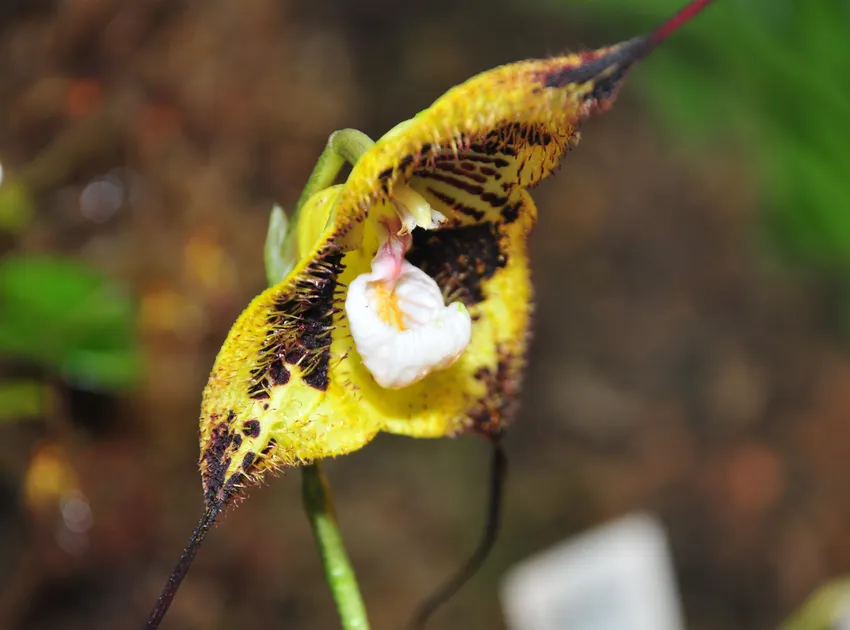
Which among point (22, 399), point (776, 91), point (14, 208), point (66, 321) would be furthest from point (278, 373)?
point (776, 91)

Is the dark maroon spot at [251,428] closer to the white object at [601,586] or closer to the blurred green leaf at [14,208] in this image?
the blurred green leaf at [14,208]

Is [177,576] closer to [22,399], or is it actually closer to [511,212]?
[511,212]

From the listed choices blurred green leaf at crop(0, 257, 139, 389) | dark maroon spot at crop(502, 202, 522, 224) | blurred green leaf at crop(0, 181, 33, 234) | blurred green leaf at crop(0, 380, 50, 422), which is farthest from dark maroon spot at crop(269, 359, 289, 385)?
blurred green leaf at crop(0, 181, 33, 234)

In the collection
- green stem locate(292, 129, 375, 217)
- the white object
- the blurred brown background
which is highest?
Answer: green stem locate(292, 129, 375, 217)

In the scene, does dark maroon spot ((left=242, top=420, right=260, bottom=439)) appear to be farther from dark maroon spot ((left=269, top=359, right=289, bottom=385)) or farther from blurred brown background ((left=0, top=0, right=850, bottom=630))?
blurred brown background ((left=0, top=0, right=850, bottom=630))

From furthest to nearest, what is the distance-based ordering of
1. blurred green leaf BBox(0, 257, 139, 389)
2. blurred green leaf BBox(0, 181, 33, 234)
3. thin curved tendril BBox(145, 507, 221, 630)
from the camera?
blurred green leaf BBox(0, 181, 33, 234)
blurred green leaf BBox(0, 257, 139, 389)
thin curved tendril BBox(145, 507, 221, 630)

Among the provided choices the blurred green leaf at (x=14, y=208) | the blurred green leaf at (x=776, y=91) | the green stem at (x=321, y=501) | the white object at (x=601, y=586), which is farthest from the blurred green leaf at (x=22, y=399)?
the blurred green leaf at (x=776, y=91)
